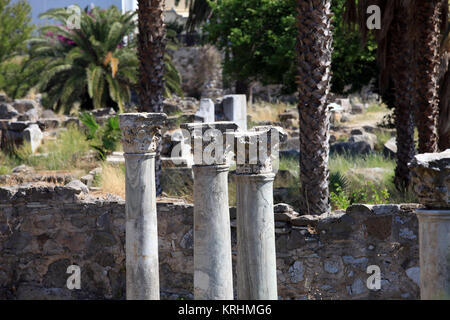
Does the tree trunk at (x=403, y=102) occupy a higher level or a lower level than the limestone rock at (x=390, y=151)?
higher

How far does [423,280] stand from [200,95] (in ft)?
91.7

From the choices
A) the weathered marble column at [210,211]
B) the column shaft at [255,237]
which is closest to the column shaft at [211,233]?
the weathered marble column at [210,211]

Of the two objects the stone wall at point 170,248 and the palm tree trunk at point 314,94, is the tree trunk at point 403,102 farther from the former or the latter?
the stone wall at point 170,248

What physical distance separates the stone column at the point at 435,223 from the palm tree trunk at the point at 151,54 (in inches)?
256

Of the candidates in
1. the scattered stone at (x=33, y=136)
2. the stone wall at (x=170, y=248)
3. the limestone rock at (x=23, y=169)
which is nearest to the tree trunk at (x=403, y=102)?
the stone wall at (x=170, y=248)

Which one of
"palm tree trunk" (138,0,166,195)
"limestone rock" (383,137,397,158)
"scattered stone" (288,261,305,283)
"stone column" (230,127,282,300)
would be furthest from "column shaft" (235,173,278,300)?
"limestone rock" (383,137,397,158)

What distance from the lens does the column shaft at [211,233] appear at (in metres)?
5.85

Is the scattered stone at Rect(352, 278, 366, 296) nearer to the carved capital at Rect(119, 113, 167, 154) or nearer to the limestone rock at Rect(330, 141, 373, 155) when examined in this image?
the carved capital at Rect(119, 113, 167, 154)

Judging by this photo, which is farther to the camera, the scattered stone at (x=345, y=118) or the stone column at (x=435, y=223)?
the scattered stone at (x=345, y=118)

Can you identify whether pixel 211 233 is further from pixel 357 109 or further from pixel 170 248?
pixel 357 109

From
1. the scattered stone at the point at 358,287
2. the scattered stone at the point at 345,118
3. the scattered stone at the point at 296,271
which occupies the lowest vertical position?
the scattered stone at the point at 358,287

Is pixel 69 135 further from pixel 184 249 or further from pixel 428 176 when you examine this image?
pixel 428 176

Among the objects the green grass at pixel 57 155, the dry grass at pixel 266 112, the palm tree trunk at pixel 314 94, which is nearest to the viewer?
the palm tree trunk at pixel 314 94

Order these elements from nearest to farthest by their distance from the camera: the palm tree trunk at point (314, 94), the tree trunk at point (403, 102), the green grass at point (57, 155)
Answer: the palm tree trunk at point (314, 94) → the tree trunk at point (403, 102) → the green grass at point (57, 155)
